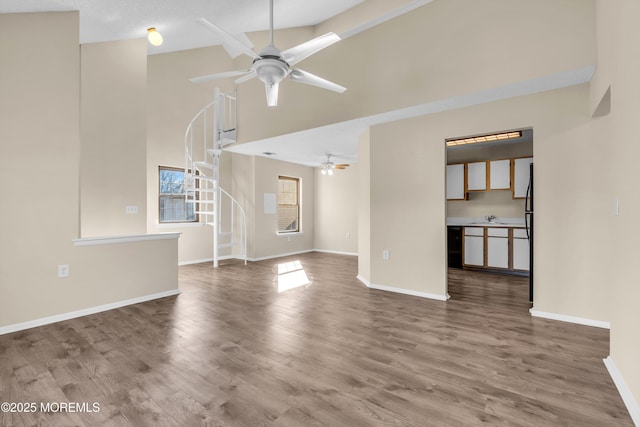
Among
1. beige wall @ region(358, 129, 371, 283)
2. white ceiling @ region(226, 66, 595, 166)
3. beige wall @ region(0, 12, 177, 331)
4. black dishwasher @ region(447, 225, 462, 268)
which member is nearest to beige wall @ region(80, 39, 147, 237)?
beige wall @ region(0, 12, 177, 331)

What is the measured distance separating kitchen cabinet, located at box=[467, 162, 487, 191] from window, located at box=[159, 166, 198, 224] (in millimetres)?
5799

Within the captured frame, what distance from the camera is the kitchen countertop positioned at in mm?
5355

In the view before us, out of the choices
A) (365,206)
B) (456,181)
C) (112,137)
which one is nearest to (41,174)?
(112,137)

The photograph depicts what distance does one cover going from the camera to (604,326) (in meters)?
2.97

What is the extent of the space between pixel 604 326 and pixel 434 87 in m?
3.03

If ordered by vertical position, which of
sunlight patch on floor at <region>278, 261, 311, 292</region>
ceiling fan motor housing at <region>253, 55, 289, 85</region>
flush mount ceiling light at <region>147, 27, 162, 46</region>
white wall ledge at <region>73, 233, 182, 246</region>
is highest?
flush mount ceiling light at <region>147, 27, 162, 46</region>

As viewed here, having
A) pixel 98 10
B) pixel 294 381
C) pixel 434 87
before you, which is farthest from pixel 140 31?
pixel 294 381

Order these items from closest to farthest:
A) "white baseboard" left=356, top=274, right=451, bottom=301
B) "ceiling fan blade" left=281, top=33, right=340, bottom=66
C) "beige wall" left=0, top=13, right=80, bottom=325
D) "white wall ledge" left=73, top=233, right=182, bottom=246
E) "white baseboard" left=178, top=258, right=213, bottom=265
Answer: "ceiling fan blade" left=281, top=33, right=340, bottom=66, "beige wall" left=0, top=13, right=80, bottom=325, "white wall ledge" left=73, top=233, right=182, bottom=246, "white baseboard" left=356, top=274, right=451, bottom=301, "white baseboard" left=178, top=258, right=213, bottom=265

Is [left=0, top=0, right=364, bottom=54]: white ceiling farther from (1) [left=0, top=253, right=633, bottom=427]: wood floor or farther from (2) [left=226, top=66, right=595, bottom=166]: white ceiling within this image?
(1) [left=0, top=253, right=633, bottom=427]: wood floor

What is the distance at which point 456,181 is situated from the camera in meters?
5.99

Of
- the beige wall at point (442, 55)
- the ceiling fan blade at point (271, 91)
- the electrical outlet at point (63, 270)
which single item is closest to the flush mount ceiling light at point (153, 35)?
the beige wall at point (442, 55)

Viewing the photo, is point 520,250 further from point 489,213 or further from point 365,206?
point 365,206

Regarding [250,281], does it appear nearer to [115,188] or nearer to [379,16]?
[115,188]

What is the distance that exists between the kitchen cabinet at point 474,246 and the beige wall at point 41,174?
19.0ft
